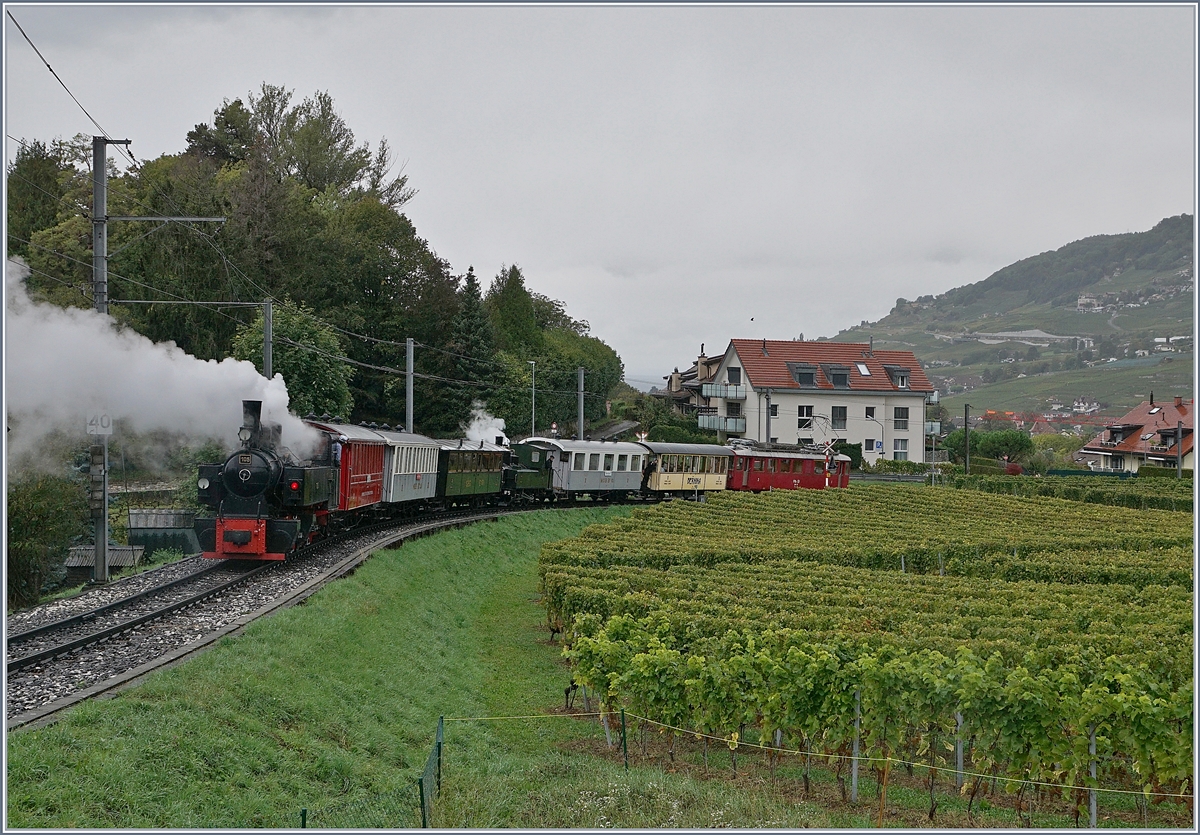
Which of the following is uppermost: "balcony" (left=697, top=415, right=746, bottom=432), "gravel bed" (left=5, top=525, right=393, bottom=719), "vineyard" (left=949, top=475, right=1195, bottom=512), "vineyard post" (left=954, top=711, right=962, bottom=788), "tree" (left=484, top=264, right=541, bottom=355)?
"tree" (left=484, top=264, right=541, bottom=355)

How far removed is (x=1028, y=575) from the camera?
27438mm

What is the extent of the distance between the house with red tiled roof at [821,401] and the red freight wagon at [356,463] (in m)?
53.1

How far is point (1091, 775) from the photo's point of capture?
1222 centimetres

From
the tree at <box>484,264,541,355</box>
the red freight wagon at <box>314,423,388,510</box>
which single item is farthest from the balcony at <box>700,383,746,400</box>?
the red freight wagon at <box>314,423,388,510</box>

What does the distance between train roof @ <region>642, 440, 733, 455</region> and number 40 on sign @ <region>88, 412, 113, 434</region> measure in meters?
33.8

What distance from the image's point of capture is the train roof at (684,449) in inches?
2117

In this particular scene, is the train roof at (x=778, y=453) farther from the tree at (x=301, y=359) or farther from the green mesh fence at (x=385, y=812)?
the green mesh fence at (x=385, y=812)

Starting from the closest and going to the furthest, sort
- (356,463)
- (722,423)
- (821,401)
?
(356,463) < (821,401) < (722,423)

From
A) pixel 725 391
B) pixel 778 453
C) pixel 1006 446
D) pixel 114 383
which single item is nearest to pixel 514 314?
pixel 725 391

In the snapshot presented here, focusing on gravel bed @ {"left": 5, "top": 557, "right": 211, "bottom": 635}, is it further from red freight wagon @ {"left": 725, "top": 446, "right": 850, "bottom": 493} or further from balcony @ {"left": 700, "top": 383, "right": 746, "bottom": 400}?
balcony @ {"left": 700, "top": 383, "right": 746, "bottom": 400}

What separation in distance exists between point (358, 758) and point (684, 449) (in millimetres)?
42973

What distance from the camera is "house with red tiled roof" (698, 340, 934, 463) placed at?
82375 millimetres

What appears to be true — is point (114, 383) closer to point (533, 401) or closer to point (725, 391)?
point (533, 401)

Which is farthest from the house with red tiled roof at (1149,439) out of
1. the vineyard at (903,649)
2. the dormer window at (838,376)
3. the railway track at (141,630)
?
the railway track at (141,630)
